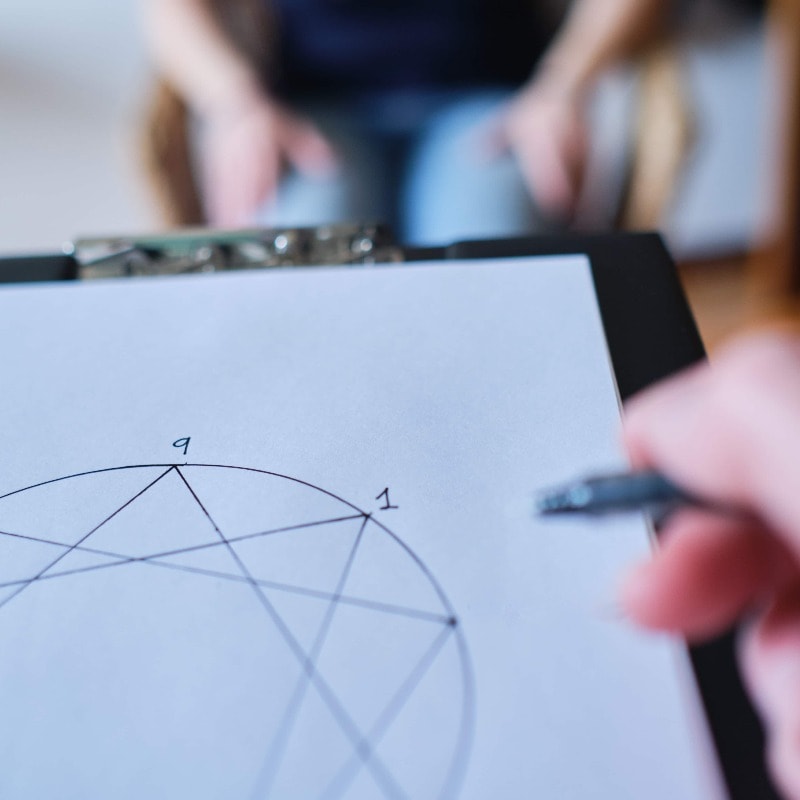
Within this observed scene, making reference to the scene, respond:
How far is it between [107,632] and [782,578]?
0.77 ft

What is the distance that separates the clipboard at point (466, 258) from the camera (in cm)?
36

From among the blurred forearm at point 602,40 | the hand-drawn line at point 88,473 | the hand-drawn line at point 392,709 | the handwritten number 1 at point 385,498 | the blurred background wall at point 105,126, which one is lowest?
the hand-drawn line at point 392,709

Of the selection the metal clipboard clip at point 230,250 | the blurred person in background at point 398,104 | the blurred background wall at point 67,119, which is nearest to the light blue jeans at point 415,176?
the blurred person in background at point 398,104

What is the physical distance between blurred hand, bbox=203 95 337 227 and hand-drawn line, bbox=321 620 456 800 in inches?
23.1

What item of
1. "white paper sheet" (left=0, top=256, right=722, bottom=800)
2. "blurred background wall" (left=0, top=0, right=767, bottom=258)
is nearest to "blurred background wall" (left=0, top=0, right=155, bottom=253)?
"blurred background wall" (left=0, top=0, right=767, bottom=258)

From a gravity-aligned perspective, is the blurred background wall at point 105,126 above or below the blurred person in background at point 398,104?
above

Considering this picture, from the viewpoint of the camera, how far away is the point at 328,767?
0.25m

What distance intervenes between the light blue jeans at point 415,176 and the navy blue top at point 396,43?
0.06 ft

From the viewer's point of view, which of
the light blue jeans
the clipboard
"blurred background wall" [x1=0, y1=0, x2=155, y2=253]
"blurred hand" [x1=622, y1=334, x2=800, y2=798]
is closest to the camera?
"blurred hand" [x1=622, y1=334, x2=800, y2=798]

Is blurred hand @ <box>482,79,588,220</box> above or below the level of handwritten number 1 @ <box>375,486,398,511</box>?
above

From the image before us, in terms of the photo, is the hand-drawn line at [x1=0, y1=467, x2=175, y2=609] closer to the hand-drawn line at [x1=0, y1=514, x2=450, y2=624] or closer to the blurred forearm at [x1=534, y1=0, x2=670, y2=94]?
the hand-drawn line at [x1=0, y1=514, x2=450, y2=624]

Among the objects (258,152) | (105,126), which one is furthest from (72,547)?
(105,126)

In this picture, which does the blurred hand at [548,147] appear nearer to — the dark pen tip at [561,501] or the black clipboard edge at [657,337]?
the black clipboard edge at [657,337]

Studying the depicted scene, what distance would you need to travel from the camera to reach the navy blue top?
78cm
